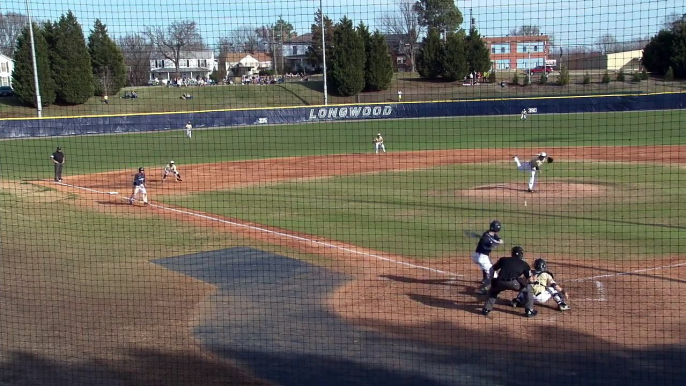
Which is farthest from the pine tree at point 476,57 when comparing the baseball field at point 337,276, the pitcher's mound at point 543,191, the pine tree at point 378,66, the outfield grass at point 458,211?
the pine tree at point 378,66

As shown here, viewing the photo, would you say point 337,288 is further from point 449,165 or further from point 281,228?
point 449,165

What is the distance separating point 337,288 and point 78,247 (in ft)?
24.5

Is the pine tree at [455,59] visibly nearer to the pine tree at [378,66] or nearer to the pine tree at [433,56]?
the pine tree at [433,56]

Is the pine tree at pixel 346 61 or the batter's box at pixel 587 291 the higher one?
the pine tree at pixel 346 61

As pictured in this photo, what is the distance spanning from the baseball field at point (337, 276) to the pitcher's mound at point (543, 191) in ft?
0.44

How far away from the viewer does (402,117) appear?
54.3m

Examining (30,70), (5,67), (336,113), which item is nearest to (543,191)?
(336,113)

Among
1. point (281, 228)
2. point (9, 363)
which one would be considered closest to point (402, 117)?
point (281, 228)

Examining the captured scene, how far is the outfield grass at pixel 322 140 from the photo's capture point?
36.3 meters

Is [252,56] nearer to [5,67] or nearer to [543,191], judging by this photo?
[5,67]

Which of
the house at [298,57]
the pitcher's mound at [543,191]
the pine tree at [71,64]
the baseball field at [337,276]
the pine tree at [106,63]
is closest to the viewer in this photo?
the baseball field at [337,276]

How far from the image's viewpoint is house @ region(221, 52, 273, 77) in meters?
68.6

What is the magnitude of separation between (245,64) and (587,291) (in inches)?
2859

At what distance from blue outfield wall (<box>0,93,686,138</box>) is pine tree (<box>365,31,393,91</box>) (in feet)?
7.01
